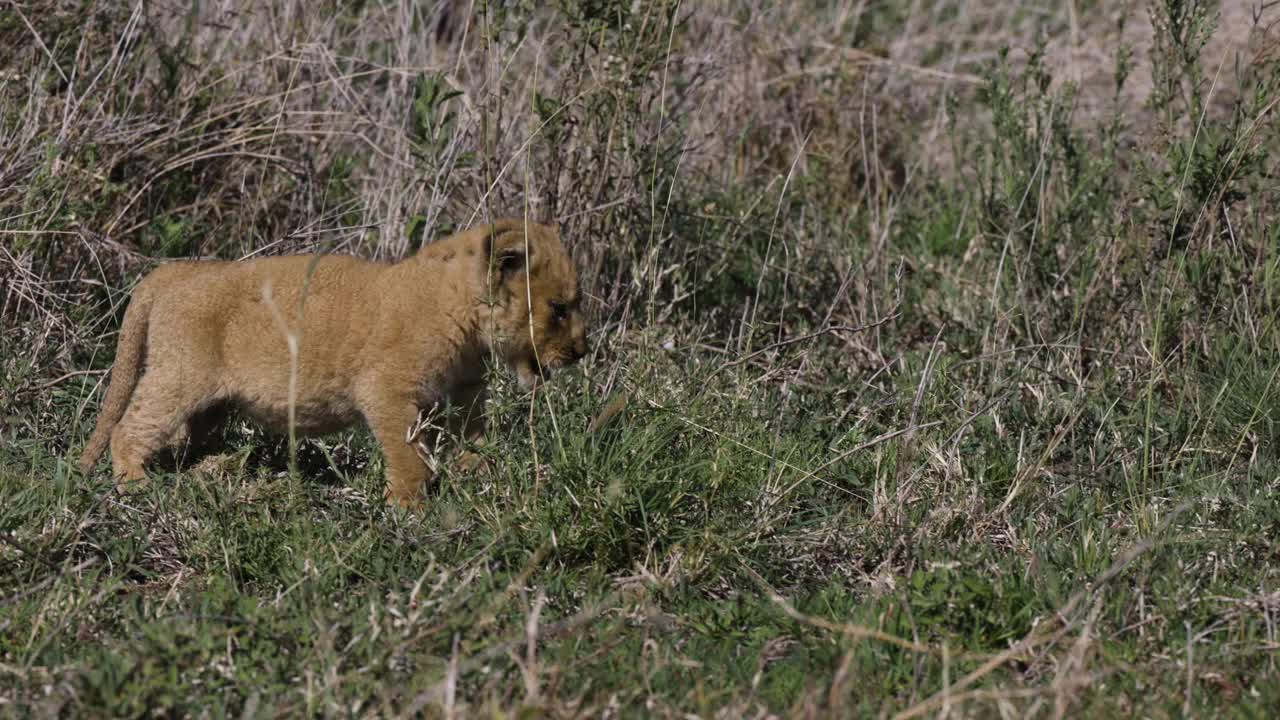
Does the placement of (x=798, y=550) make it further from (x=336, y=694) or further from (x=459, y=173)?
(x=459, y=173)

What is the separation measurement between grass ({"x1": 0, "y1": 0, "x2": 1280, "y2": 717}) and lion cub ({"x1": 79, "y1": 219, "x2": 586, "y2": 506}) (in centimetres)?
20

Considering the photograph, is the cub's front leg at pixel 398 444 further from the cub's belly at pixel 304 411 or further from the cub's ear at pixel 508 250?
the cub's ear at pixel 508 250

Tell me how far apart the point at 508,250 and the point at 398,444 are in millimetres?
753

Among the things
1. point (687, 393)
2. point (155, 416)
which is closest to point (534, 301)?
point (687, 393)

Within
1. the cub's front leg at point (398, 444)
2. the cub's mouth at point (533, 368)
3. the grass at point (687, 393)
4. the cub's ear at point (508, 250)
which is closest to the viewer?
the grass at point (687, 393)

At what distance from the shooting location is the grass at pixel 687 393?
11.6ft

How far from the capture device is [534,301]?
5.03 m

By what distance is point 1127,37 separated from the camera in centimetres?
891

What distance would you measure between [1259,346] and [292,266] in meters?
3.56

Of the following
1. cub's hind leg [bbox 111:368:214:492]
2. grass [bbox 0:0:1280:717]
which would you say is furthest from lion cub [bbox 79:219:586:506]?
grass [bbox 0:0:1280:717]

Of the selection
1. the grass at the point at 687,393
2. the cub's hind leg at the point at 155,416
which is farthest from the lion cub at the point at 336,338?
the grass at the point at 687,393

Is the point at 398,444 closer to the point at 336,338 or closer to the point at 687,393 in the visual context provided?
the point at 336,338

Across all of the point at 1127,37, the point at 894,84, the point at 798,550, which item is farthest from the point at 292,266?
the point at 1127,37

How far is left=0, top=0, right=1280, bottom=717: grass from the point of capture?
3523 mm
